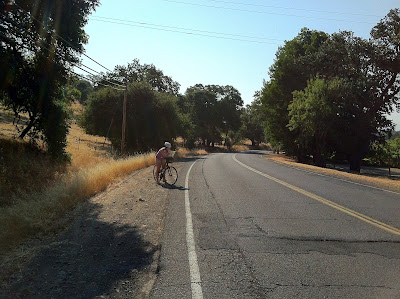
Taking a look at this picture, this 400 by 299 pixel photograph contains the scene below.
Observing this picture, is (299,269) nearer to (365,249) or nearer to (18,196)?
(365,249)

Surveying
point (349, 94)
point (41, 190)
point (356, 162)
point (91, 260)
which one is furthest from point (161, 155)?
point (356, 162)

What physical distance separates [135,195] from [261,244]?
18.9ft

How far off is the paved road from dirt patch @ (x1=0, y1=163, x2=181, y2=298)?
326 millimetres

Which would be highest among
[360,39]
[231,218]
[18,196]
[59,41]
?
[360,39]

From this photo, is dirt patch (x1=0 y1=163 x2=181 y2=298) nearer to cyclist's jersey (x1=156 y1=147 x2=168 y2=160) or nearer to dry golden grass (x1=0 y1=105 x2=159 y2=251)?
dry golden grass (x1=0 y1=105 x2=159 y2=251)

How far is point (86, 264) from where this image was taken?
4797 mm

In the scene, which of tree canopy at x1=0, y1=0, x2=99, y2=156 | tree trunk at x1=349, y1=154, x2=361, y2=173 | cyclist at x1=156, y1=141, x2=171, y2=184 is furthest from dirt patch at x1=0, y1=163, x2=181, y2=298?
tree trunk at x1=349, y1=154, x2=361, y2=173

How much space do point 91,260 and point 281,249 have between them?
298 cm

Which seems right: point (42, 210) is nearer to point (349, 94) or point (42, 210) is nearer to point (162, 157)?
point (162, 157)

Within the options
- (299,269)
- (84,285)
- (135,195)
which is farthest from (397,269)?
(135,195)

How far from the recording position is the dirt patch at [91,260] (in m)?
4.02

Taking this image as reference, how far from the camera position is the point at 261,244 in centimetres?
582

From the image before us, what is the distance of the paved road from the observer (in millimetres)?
4152

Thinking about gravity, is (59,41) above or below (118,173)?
above
